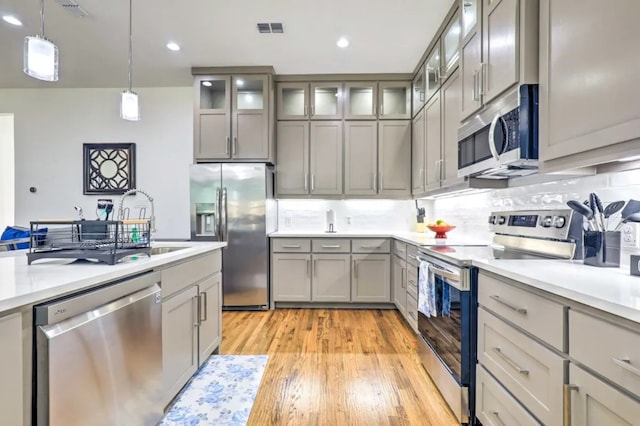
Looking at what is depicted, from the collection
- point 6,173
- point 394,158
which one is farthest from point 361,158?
point 6,173

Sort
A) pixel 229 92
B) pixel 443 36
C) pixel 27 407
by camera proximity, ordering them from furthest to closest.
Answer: pixel 229 92 → pixel 443 36 → pixel 27 407

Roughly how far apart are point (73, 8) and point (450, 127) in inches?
134

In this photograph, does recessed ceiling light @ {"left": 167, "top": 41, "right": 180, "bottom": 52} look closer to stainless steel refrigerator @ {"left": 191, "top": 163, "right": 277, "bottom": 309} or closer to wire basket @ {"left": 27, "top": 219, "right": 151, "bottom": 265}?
stainless steel refrigerator @ {"left": 191, "top": 163, "right": 277, "bottom": 309}

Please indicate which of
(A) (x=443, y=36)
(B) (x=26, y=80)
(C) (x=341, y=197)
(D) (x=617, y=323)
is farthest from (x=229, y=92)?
(D) (x=617, y=323)

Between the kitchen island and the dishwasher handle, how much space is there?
0.07 feet

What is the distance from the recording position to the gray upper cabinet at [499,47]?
1630 millimetres

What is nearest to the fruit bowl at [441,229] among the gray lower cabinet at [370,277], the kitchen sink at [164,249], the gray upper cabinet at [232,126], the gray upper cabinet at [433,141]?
the gray upper cabinet at [433,141]

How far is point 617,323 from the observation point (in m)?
0.84

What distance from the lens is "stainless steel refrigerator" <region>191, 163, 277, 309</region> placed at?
12.4ft

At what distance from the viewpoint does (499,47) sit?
178 cm

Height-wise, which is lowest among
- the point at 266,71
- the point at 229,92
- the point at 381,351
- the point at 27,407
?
the point at 381,351

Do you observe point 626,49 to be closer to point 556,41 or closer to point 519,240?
point 556,41

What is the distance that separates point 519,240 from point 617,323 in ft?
3.58

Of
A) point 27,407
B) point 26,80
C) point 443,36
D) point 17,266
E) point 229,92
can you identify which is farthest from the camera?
point 26,80
